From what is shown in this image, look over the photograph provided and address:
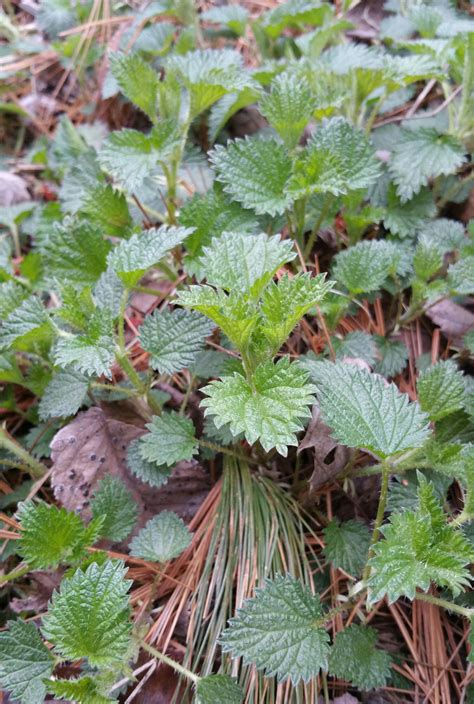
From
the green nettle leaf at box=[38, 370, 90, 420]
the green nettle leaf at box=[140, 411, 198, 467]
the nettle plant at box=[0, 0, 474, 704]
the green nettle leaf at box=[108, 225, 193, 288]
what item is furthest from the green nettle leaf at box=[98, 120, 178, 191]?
the green nettle leaf at box=[140, 411, 198, 467]

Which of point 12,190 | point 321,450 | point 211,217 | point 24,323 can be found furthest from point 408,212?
point 12,190

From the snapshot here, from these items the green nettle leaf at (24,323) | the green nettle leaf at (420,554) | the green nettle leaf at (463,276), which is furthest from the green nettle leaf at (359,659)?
the green nettle leaf at (24,323)

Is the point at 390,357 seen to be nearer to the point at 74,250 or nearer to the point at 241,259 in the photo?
the point at 241,259

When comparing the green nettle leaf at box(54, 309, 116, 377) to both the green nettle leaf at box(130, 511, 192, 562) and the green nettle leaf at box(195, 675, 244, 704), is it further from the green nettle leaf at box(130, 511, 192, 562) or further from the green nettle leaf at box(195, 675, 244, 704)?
the green nettle leaf at box(195, 675, 244, 704)

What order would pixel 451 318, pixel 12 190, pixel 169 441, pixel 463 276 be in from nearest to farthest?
Result: pixel 169 441 < pixel 463 276 < pixel 451 318 < pixel 12 190

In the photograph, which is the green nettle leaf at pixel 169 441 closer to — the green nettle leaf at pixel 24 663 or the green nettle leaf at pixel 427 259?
the green nettle leaf at pixel 24 663

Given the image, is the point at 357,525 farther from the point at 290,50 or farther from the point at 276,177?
the point at 290,50
